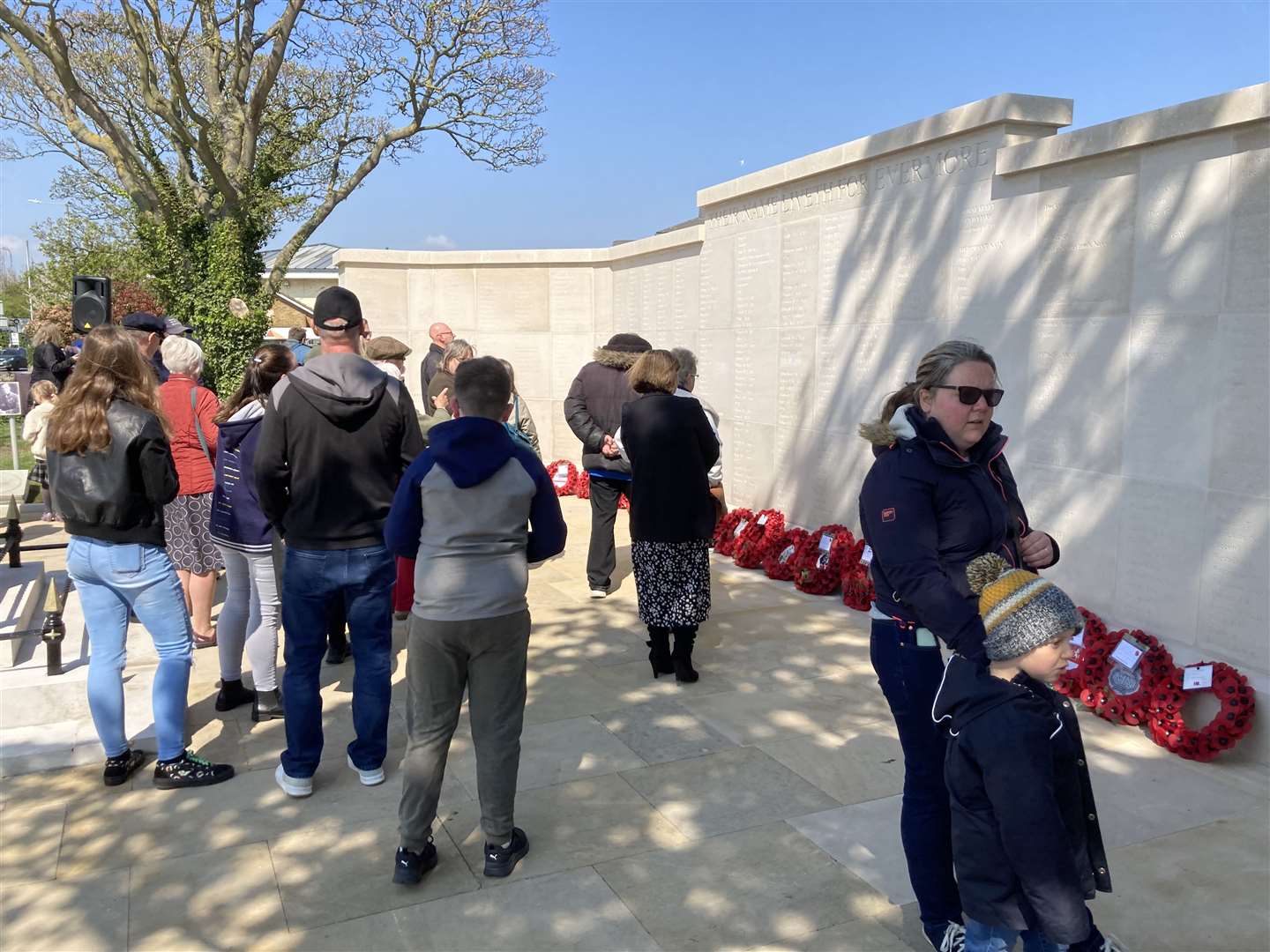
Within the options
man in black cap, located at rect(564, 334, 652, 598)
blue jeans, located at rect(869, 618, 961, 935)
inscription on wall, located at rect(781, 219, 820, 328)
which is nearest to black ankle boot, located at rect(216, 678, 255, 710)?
man in black cap, located at rect(564, 334, 652, 598)

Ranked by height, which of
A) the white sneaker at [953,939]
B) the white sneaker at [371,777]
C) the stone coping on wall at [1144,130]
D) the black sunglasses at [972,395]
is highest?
the stone coping on wall at [1144,130]

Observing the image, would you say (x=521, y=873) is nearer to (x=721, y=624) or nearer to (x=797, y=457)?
(x=721, y=624)

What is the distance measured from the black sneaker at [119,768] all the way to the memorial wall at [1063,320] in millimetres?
4587

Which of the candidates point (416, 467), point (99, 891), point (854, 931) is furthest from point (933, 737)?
point (99, 891)

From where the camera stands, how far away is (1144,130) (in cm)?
481

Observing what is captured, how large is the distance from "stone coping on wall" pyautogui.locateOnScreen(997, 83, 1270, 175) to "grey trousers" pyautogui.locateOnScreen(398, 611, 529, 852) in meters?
3.64

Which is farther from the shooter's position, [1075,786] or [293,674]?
[293,674]

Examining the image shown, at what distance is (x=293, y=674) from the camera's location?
3980mm

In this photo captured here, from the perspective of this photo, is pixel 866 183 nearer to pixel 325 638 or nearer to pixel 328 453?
pixel 328 453

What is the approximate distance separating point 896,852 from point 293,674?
233 cm

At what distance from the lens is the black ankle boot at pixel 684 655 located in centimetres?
533

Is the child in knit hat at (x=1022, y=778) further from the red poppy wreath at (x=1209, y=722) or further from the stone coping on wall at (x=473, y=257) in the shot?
the stone coping on wall at (x=473, y=257)

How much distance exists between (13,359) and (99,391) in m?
43.7

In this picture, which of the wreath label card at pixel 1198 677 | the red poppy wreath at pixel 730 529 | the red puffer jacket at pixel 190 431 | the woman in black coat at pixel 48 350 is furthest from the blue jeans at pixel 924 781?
the woman in black coat at pixel 48 350
